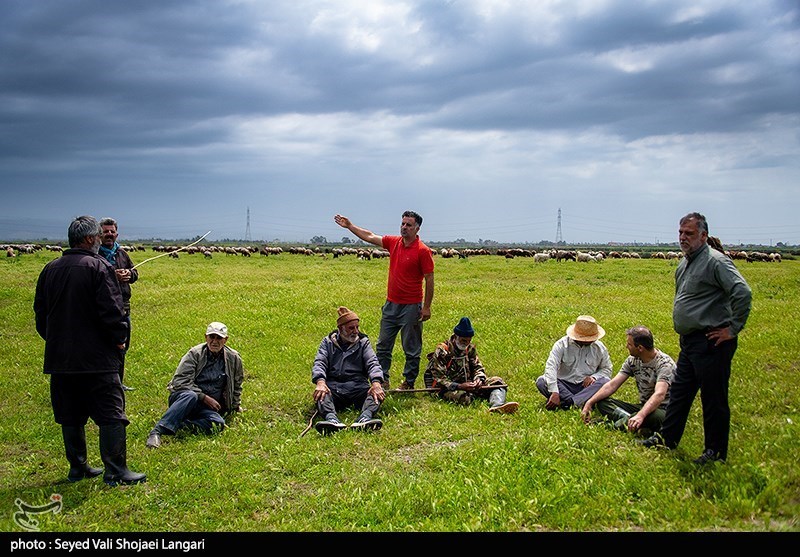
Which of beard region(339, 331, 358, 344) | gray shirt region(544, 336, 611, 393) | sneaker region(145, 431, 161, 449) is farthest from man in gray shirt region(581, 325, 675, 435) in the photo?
sneaker region(145, 431, 161, 449)

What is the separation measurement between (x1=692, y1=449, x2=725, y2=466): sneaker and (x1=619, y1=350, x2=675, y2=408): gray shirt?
4.54 feet

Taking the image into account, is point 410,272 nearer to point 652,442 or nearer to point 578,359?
point 578,359

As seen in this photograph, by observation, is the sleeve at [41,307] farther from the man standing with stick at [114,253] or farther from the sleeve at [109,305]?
the man standing with stick at [114,253]

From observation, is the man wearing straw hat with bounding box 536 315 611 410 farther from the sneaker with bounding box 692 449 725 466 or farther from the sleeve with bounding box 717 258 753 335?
the sleeve with bounding box 717 258 753 335

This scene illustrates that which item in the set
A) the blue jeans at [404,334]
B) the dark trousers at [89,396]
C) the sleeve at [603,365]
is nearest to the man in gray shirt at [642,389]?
the sleeve at [603,365]

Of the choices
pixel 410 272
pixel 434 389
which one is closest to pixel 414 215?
pixel 410 272

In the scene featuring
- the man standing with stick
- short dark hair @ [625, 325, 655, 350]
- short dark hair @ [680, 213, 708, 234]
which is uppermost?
short dark hair @ [680, 213, 708, 234]

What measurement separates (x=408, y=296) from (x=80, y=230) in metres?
5.69

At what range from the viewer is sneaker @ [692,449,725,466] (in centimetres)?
707

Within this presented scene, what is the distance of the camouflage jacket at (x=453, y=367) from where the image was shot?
10.5 m

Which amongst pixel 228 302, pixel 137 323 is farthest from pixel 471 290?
pixel 137 323

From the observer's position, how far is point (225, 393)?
9.64 m

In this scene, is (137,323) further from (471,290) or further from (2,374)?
(471,290)
